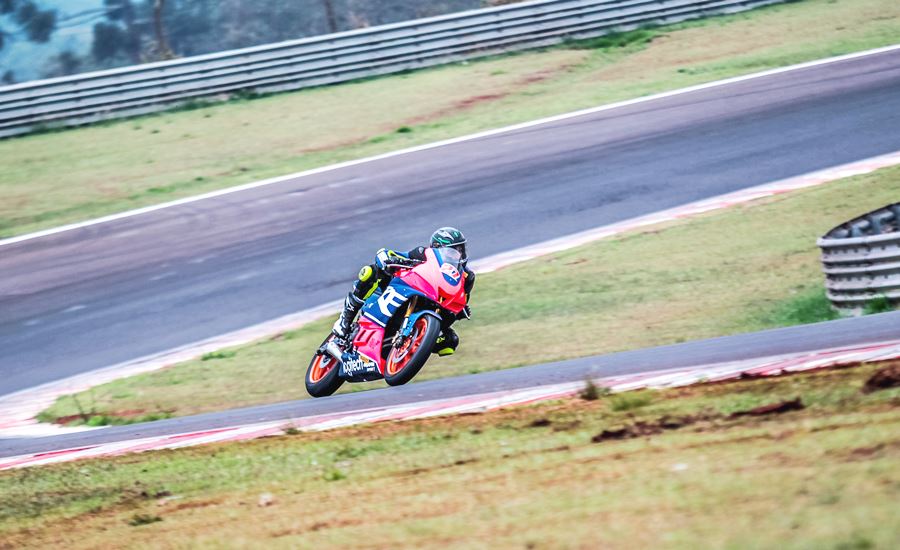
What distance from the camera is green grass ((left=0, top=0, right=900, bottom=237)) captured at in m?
20.8

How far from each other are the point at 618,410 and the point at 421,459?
47.8 inches

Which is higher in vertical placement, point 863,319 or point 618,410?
point 618,410

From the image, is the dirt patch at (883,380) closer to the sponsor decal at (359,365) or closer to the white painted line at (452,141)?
the sponsor decal at (359,365)

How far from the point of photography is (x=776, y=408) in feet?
19.8

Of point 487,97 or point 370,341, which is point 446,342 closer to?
point 370,341

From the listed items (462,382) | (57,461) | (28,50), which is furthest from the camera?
(28,50)

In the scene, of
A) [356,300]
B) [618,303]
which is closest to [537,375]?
[356,300]

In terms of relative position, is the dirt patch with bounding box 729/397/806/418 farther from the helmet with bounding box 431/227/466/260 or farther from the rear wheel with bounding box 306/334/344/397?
the rear wheel with bounding box 306/334/344/397

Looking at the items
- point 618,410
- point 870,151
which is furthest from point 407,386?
point 870,151

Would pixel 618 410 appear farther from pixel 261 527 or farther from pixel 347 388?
pixel 347 388

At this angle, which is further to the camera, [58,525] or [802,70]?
[802,70]

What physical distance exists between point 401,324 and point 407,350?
41 centimetres

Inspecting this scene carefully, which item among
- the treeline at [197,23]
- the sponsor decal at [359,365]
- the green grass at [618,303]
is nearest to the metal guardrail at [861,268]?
the green grass at [618,303]

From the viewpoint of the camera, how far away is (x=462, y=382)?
32.7 feet
